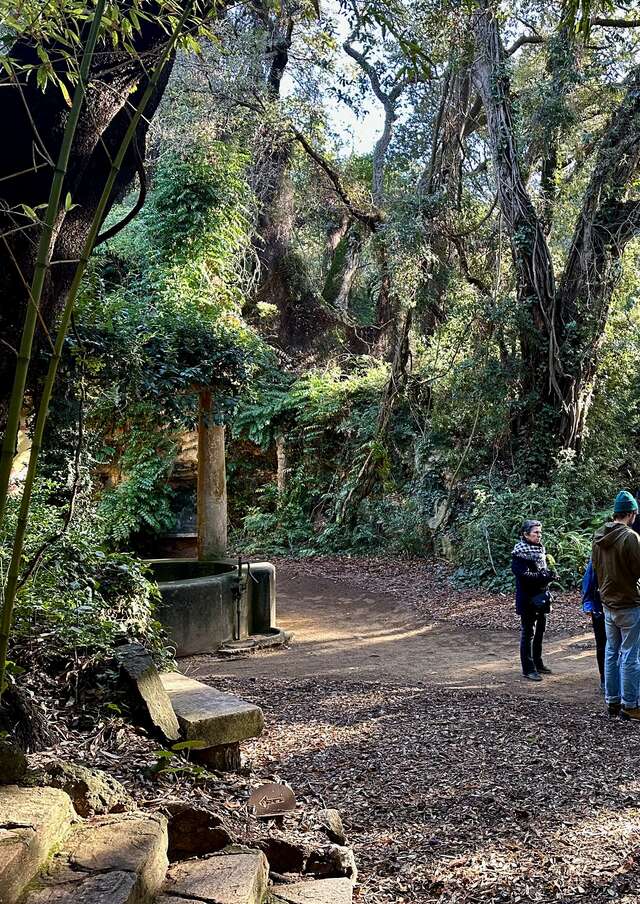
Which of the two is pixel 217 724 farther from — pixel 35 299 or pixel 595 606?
pixel 595 606

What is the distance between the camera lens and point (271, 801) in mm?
3490

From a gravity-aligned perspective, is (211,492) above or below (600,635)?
above

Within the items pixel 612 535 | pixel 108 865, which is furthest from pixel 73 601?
pixel 612 535

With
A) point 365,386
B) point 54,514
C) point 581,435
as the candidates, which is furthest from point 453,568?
point 54,514

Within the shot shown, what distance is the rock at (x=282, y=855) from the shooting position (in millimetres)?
2916

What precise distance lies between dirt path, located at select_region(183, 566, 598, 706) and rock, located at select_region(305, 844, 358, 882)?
378cm

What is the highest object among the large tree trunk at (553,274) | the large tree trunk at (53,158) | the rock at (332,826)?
the large tree trunk at (553,274)

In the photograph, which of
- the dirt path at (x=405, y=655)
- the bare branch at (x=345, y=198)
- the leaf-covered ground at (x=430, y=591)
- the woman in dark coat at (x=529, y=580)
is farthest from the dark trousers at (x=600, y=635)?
the bare branch at (x=345, y=198)


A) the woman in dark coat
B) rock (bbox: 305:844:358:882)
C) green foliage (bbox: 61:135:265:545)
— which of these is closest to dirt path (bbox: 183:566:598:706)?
the woman in dark coat

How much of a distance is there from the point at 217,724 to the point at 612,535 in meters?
3.40

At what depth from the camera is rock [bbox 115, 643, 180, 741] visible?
3572 mm

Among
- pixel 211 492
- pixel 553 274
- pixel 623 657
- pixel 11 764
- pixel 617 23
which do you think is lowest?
pixel 623 657

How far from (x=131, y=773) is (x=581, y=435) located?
11512 mm

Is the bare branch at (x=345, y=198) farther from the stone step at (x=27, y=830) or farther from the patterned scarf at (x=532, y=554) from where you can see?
the stone step at (x=27, y=830)
